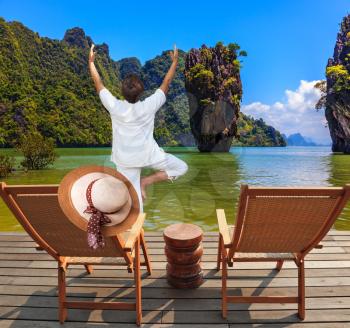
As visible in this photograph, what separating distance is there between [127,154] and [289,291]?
2059 mm

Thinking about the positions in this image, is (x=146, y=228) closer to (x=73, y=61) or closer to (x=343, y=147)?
(x=343, y=147)

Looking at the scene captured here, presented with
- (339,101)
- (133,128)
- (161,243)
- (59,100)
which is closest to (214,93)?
(339,101)

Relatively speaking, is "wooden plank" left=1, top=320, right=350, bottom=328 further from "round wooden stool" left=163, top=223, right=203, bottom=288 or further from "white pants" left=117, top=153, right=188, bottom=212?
"white pants" left=117, top=153, right=188, bottom=212

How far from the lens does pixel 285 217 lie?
2.49 metres

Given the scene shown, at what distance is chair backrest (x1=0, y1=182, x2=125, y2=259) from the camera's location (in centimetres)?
234

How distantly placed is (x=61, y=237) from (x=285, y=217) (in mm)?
1671

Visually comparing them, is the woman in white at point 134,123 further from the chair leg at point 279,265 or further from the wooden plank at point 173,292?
the chair leg at point 279,265

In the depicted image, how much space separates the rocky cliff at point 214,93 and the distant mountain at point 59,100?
631 cm

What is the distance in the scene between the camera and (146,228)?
7980mm

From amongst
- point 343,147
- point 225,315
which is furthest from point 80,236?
point 343,147

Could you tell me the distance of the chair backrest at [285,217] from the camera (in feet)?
7.64

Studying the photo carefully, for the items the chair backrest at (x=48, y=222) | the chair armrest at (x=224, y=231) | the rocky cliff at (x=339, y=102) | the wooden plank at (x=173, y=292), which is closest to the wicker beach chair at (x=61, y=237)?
the chair backrest at (x=48, y=222)

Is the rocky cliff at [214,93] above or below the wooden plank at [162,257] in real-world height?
above

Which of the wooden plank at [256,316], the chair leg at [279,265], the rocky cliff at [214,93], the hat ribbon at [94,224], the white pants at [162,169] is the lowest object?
the wooden plank at [256,316]
